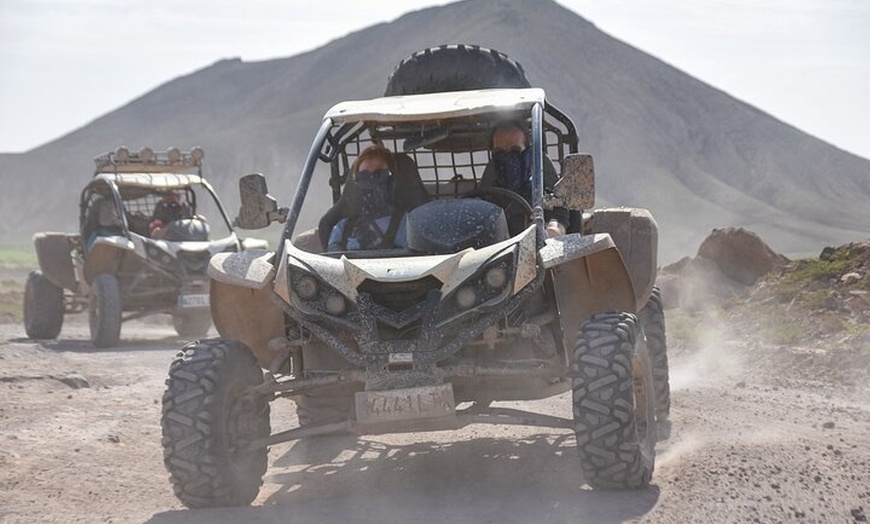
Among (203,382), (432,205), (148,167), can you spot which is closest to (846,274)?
(148,167)

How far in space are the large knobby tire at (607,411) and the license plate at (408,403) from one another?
1.97ft

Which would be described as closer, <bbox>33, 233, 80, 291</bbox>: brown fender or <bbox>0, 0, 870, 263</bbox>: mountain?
<bbox>33, 233, 80, 291</bbox>: brown fender

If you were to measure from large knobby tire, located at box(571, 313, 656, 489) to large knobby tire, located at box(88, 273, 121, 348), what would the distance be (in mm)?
11300

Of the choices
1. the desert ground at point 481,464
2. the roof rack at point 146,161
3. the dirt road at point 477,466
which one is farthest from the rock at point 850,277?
the roof rack at point 146,161

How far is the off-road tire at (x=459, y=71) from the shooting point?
36.8 ft

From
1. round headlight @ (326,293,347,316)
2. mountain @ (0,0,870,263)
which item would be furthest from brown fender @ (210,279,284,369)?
mountain @ (0,0,870,263)

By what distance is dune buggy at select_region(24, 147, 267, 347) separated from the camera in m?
17.2

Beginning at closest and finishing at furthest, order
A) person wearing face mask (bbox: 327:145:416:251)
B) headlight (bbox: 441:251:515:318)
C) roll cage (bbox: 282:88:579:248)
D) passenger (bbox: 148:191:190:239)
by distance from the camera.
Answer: headlight (bbox: 441:251:515:318)
roll cage (bbox: 282:88:579:248)
person wearing face mask (bbox: 327:145:416:251)
passenger (bbox: 148:191:190:239)

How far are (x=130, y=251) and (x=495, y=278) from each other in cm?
1149

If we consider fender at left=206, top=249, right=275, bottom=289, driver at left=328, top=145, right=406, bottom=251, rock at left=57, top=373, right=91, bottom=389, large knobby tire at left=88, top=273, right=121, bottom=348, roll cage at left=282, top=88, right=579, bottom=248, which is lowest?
rock at left=57, top=373, right=91, bottom=389

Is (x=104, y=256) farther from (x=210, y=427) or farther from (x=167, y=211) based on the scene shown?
(x=210, y=427)

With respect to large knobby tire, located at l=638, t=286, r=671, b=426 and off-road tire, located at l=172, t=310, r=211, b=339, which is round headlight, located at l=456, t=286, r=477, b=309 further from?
off-road tire, located at l=172, t=310, r=211, b=339

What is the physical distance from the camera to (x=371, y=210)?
7836mm

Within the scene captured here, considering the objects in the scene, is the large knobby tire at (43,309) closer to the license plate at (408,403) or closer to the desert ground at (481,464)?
the desert ground at (481,464)
